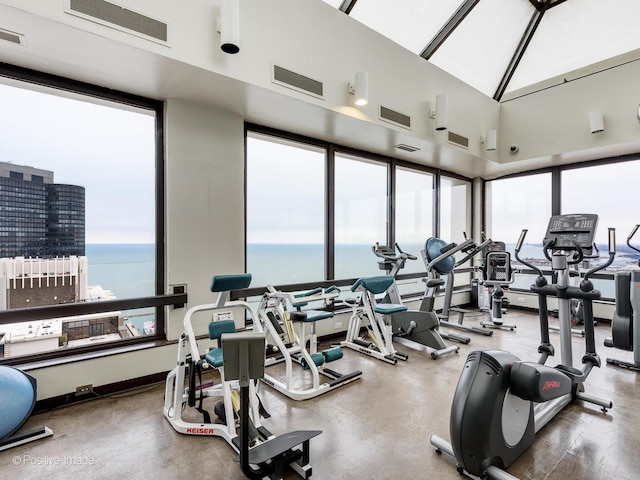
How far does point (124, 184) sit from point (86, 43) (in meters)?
1.31

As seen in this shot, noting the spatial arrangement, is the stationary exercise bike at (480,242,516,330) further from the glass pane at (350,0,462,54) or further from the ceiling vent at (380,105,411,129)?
the glass pane at (350,0,462,54)

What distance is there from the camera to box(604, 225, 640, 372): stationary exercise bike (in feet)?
11.5

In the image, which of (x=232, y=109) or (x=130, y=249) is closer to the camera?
(x=130, y=249)

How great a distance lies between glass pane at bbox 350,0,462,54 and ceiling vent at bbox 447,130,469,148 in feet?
4.32

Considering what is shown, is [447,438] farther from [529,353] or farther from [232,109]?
[232,109]

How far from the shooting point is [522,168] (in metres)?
6.56

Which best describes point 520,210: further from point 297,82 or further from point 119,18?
point 119,18

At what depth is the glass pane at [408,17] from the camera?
4.21m

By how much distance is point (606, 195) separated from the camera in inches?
232

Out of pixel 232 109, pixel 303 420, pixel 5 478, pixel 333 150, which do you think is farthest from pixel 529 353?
pixel 5 478

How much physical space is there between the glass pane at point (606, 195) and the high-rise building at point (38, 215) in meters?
7.17

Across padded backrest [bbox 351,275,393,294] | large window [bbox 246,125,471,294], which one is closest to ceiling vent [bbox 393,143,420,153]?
large window [bbox 246,125,471,294]

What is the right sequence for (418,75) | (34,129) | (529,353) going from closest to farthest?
(34,129)
(529,353)
(418,75)

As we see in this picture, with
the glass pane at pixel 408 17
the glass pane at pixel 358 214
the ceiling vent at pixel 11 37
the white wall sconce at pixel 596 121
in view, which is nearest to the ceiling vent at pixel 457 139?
the glass pane at pixel 358 214
